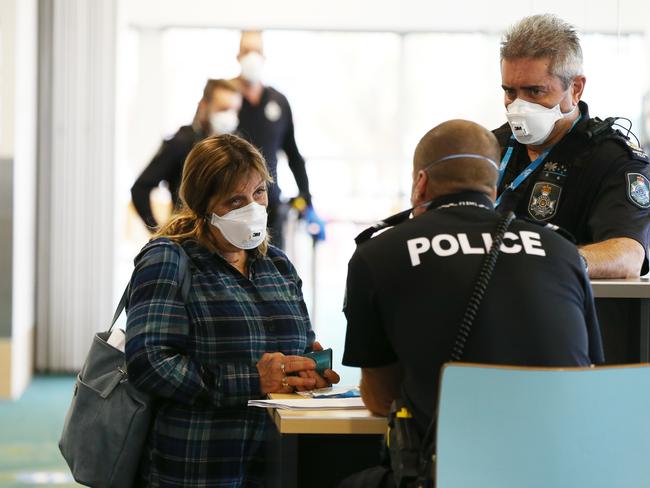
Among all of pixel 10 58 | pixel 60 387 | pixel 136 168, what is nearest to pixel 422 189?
pixel 10 58

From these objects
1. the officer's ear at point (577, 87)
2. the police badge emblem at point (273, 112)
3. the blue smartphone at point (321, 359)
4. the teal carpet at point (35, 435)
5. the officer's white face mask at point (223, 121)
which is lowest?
the teal carpet at point (35, 435)

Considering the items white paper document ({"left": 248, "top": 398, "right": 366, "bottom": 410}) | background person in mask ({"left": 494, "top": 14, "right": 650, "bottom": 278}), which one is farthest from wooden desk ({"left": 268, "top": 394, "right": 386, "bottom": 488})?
background person in mask ({"left": 494, "top": 14, "right": 650, "bottom": 278})

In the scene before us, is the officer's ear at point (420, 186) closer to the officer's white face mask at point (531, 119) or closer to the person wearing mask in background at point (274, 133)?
the officer's white face mask at point (531, 119)

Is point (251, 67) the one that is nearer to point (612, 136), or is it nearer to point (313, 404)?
point (612, 136)

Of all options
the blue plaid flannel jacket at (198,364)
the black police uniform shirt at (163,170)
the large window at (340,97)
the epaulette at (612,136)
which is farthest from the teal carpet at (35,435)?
the large window at (340,97)

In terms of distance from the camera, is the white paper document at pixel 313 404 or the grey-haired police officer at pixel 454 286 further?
the white paper document at pixel 313 404

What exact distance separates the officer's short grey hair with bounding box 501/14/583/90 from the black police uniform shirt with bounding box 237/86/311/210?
3.93m

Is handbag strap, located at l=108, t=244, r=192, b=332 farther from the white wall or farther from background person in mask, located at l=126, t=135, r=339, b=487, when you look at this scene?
the white wall

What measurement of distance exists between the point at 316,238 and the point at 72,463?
4560 millimetres

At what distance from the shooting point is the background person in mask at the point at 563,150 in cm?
266

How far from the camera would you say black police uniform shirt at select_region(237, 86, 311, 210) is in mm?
6715

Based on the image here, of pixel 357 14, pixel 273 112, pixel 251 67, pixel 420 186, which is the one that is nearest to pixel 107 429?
pixel 420 186

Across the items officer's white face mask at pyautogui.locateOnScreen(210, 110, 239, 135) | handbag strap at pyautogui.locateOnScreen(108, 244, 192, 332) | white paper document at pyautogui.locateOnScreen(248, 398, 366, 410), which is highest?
officer's white face mask at pyautogui.locateOnScreen(210, 110, 239, 135)

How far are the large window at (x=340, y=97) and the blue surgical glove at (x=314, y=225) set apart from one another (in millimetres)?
2948
